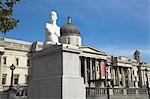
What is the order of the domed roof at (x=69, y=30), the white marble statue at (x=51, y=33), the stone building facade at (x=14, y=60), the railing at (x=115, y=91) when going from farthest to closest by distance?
the domed roof at (x=69, y=30) < the stone building facade at (x=14, y=60) < the railing at (x=115, y=91) < the white marble statue at (x=51, y=33)

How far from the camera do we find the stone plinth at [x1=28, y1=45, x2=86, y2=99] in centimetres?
1043

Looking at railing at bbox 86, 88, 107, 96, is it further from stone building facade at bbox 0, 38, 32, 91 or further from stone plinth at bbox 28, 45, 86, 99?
stone building facade at bbox 0, 38, 32, 91

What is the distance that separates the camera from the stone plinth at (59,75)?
10.4 meters

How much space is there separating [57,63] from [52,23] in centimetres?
250

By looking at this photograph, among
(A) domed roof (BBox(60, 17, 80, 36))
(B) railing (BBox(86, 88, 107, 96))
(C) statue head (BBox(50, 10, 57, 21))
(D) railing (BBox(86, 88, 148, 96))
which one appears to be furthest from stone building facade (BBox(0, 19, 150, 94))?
(C) statue head (BBox(50, 10, 57, 21))

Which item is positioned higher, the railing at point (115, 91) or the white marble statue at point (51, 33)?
the white marble statue at point (51, 33)

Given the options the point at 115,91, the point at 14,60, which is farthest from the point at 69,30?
the point at 115,91

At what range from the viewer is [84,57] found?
70.9 m

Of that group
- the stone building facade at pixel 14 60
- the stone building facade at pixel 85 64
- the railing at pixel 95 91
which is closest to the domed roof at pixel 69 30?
the stone building facade at pixel 85 64

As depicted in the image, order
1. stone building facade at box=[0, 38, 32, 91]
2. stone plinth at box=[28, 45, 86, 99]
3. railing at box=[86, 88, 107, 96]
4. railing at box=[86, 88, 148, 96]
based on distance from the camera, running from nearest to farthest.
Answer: stone plinth at box=[28, 45, 86, 99] < railing at box=[86, 88, 107, 96] < railing at box=[86, 88, 148, 96] < stone building facade at box=[0, 38, 32, 91]

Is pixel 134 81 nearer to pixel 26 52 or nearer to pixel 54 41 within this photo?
pixel 26 52

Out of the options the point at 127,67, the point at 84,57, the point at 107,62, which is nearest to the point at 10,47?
the point at 84,57

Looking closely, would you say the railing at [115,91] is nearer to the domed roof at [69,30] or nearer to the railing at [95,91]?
the railing at [95,91]

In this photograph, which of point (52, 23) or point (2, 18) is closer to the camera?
point (2, 18)
